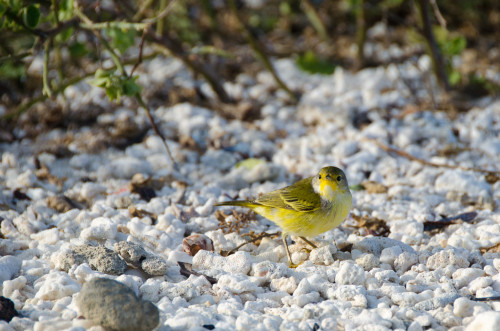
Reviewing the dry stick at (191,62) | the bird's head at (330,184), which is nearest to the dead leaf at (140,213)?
the bird's head at (330,184)

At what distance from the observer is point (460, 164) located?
4.75m

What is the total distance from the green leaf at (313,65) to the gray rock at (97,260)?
3849 mm

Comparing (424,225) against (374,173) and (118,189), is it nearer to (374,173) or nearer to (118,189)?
(374,173)

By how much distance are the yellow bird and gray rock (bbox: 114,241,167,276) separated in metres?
0.79

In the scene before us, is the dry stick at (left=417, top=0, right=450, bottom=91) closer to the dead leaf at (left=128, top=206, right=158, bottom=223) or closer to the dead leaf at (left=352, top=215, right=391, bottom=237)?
the dead leaf at (left=352, top=215, right=391, bottom=237)

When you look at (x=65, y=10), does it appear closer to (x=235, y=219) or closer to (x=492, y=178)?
(x=235, y=219)

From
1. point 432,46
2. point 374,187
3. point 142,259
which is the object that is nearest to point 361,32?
point 432,46

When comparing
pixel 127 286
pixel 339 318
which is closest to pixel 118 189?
pixel 127 286

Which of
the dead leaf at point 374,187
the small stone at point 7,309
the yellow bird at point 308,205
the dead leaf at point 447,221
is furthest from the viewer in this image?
the dead leaf at point 374,187

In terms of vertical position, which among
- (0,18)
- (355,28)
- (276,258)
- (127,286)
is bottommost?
(276,258)

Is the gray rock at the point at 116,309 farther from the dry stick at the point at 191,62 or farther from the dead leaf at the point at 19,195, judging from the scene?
the dry stick at the point at 191,62

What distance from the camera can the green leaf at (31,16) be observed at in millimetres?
4020

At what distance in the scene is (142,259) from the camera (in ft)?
10.5

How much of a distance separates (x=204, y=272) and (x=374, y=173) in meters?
2.03
